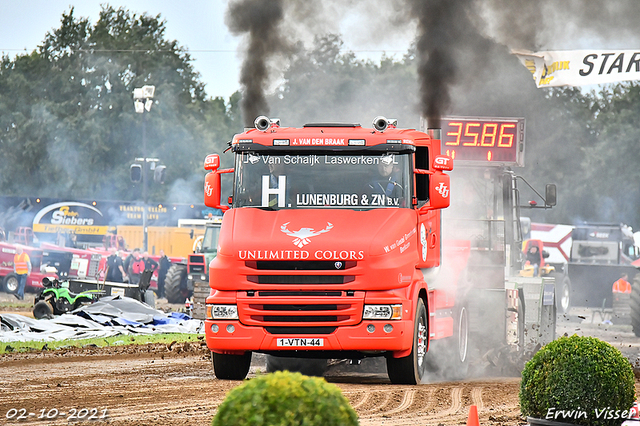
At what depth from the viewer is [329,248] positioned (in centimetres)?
1020

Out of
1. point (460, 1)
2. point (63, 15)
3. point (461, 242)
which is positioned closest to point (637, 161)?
point (63, 15)

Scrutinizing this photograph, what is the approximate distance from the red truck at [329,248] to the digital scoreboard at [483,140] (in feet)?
13.9

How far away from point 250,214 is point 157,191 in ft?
172

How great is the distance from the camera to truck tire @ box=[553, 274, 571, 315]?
30.6 m

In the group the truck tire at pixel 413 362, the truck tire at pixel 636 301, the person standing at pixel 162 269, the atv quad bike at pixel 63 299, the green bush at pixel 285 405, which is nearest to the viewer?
the green bush at pixel 285 405

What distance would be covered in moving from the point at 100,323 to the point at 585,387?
48.0 ft

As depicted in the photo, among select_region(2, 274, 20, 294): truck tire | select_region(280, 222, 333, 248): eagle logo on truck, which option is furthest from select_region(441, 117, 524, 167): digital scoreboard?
select_region(2, 274, 20, 294): truck tire

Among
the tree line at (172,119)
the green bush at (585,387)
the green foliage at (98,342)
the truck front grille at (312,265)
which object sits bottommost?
the green foliage at (98,342)

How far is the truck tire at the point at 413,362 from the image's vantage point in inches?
426

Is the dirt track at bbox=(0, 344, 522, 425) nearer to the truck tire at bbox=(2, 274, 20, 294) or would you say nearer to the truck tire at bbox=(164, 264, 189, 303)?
the truck tire at bbox=(164, 264, 189, 303)

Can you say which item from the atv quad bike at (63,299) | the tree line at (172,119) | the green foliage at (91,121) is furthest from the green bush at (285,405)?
the green foliage at (91,121)

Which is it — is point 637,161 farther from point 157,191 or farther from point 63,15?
point 63,15

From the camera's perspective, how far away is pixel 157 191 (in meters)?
62.2

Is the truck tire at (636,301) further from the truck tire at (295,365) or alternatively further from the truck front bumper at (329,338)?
the truck front bumper at (329,338)
